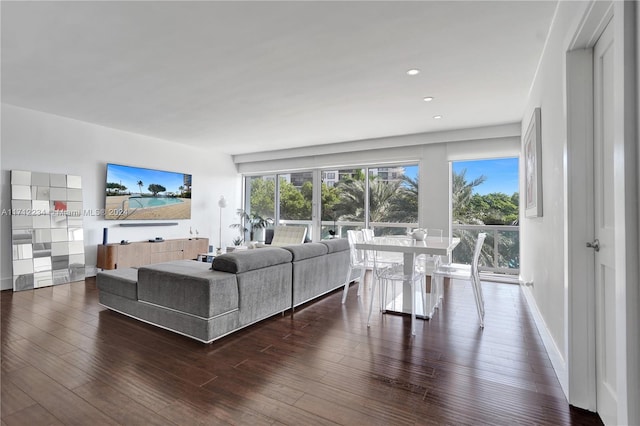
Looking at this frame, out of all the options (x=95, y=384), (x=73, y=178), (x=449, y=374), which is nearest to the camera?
(x=95, y=384)

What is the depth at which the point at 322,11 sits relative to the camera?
2254 mm

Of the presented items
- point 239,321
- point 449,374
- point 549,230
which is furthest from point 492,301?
point 239,321

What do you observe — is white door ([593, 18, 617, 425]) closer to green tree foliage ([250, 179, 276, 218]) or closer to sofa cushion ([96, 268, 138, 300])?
sofa cushion ([96, 268, 138, 300])

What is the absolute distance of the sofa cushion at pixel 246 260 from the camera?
8.76ft

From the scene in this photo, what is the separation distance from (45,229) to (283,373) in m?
4.51

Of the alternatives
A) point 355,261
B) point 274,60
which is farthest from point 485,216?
point 274,60

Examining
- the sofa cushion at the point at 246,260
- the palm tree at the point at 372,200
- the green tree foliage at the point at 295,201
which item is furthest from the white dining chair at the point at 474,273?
the green tree foliage at the point at 295,201

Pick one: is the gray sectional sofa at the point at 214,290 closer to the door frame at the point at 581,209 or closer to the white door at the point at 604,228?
the door frame at the point at 581,209

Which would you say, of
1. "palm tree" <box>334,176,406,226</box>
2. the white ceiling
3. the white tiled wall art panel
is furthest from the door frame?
the white tiled wall art panel

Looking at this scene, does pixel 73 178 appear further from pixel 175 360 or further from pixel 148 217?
pixel 175 360

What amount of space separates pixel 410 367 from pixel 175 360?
65.9 inches

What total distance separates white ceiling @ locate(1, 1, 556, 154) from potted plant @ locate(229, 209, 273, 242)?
3.30 metres

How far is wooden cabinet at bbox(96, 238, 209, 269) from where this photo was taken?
503 cm

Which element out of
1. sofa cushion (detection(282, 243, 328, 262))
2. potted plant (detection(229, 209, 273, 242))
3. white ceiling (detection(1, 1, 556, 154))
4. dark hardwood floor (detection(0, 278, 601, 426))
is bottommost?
dark hardwood floor (detection(0, 278, 601, 426))
